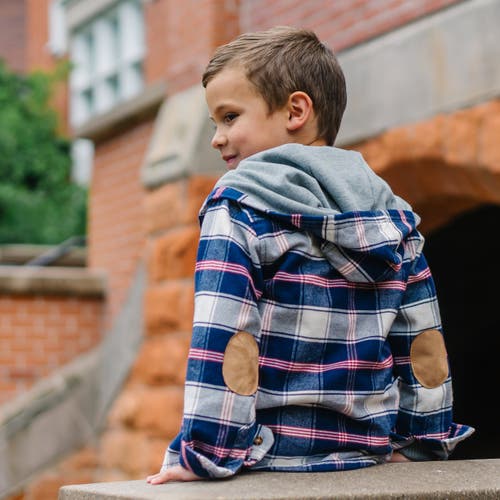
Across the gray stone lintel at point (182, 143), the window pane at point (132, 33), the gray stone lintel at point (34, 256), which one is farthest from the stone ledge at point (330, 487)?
the window pane at point (132, 33)

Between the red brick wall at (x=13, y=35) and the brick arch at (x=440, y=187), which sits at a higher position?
the red brick wall at (x=13, y=35)

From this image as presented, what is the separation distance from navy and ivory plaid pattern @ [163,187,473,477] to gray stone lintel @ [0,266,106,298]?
573 centimetres

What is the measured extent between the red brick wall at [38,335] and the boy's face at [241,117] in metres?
5.68

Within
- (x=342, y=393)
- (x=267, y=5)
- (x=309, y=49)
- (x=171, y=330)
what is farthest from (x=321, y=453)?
(x=267, y=5)

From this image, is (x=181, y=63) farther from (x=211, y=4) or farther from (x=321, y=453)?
(x=321, y=453)

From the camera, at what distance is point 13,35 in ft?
65.5

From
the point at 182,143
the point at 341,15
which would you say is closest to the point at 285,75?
the point at 341,15

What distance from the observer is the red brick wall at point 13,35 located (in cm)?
1991

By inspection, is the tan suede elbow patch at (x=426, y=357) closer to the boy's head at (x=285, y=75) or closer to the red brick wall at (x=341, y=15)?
the boy's head at (x=285, y=75)

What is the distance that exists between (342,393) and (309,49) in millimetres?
704

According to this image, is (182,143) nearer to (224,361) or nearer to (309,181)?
(309,181)

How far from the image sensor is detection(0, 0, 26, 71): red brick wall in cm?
1991

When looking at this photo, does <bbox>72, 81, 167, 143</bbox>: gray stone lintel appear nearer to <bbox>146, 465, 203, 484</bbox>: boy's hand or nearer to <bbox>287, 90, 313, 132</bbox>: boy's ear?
<bbox>287, 90, 313, 132</bbox>: boy's ear

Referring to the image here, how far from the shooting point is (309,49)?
2100mm
